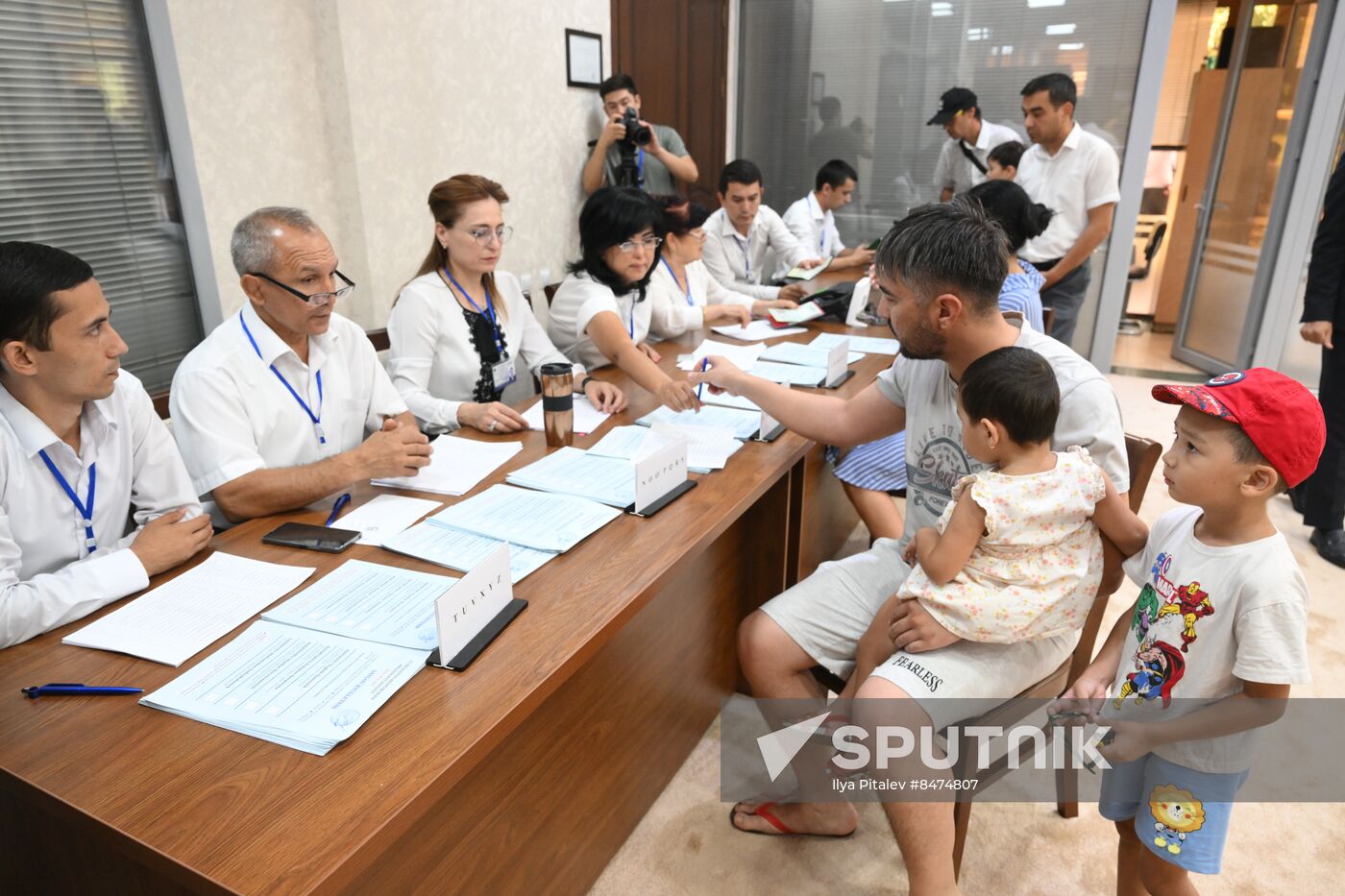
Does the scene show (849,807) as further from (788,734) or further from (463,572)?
(463,572)

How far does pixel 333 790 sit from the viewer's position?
897mm

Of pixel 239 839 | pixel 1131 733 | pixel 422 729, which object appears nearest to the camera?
pixel 239 839

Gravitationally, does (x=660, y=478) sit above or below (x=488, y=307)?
below

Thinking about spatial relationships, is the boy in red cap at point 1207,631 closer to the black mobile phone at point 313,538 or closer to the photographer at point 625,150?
the black mobile phone at point 313,538

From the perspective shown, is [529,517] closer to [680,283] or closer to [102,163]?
[680,283]

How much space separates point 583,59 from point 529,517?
3533 millimetres

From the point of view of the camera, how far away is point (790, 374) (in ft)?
8.28

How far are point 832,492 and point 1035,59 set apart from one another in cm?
391

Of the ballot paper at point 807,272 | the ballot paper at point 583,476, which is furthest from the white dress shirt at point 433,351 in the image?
the ballot paper at point 807,272

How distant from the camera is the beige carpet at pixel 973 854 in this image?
1.67 meters

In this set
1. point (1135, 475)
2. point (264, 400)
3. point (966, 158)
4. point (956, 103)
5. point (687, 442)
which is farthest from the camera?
point (966, 158)

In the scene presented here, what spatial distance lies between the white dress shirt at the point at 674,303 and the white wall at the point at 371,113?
1114 mm

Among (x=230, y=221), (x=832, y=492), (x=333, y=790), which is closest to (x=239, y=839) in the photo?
(x=333, y=790)

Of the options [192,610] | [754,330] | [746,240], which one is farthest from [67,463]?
[746,240]
